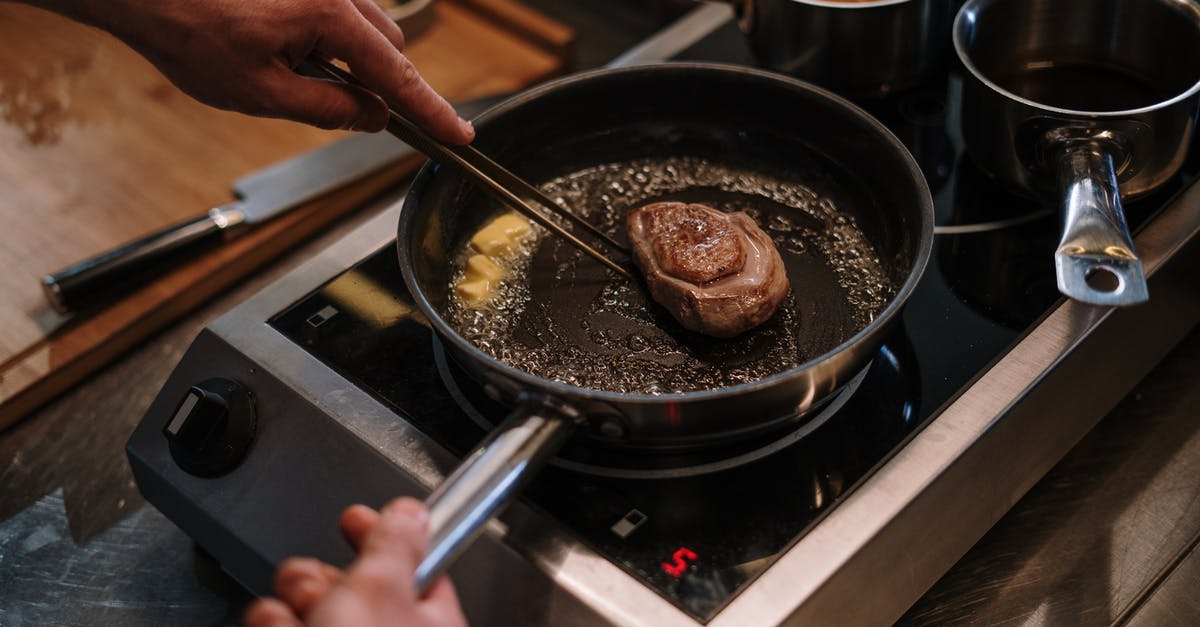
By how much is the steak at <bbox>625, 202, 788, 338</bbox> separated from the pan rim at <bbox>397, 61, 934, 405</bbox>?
6 centimetres

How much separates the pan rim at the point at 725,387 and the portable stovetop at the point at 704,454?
75 mm

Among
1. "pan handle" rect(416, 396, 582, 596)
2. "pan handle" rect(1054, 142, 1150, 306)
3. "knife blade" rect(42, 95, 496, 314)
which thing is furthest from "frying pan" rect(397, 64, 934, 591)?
"knife blade" rect(42, 95, 496, 314)

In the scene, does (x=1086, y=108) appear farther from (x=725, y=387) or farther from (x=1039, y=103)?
(x=725, y=387)

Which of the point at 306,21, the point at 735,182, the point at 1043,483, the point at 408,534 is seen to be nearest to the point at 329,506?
the point at 408,534

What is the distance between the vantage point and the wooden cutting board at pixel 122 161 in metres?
1.18

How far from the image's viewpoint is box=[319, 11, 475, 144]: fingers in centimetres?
85

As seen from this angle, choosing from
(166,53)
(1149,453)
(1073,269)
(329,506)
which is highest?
(166,53)

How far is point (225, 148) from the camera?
1.43m

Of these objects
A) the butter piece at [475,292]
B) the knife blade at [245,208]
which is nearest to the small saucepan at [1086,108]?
the butter piece at [475,292]

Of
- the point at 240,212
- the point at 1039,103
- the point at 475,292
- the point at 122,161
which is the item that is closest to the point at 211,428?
the point at 475,292

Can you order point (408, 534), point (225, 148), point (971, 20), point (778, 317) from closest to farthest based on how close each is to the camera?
point (408, 534) < point (778, 317) < point (971, 20) < point (225, 148)

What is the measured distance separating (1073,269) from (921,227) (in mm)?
111

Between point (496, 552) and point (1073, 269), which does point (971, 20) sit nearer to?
point (1073, 269)

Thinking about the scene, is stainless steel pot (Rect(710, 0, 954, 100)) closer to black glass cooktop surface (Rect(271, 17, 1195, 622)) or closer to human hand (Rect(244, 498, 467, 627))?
black glass cooktop surface (Rect(271, 17, 1195, 622))
